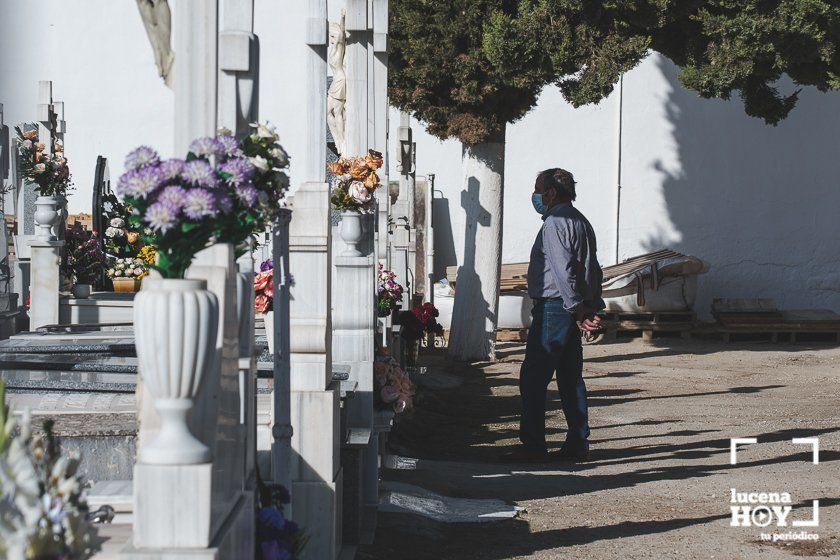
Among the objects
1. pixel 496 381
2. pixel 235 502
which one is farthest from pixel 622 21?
pixel 235 502

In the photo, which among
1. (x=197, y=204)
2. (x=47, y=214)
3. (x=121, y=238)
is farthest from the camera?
(x=121, y=238)

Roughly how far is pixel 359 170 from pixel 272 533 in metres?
2.87

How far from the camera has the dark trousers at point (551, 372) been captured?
753cm

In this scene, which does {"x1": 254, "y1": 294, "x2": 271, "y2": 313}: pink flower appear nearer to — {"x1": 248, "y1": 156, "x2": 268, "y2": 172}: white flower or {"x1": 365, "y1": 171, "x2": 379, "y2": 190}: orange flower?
{"x1": 365, "y1": 171, "x2": 379, "y2": 190}: orange flower

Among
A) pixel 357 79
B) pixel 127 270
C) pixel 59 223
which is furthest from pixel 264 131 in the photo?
pixel 127 270

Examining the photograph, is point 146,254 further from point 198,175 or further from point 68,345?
point 198,175

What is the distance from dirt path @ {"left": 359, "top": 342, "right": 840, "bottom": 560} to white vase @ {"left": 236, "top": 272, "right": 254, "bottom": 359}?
164 centimetres

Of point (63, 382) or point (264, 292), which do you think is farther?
point (63, 382)

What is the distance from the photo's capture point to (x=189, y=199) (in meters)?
3.13

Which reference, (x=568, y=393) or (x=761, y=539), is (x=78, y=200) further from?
(x=761, y=539)

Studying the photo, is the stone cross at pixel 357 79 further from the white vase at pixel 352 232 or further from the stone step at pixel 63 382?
the stone step at pixel 63 382

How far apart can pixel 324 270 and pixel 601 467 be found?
130 inches

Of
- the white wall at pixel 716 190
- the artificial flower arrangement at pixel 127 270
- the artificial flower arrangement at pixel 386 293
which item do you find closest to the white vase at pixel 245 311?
the artificial flower arrangement at pixel 386 293

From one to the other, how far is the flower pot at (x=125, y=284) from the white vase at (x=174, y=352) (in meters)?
9.98
